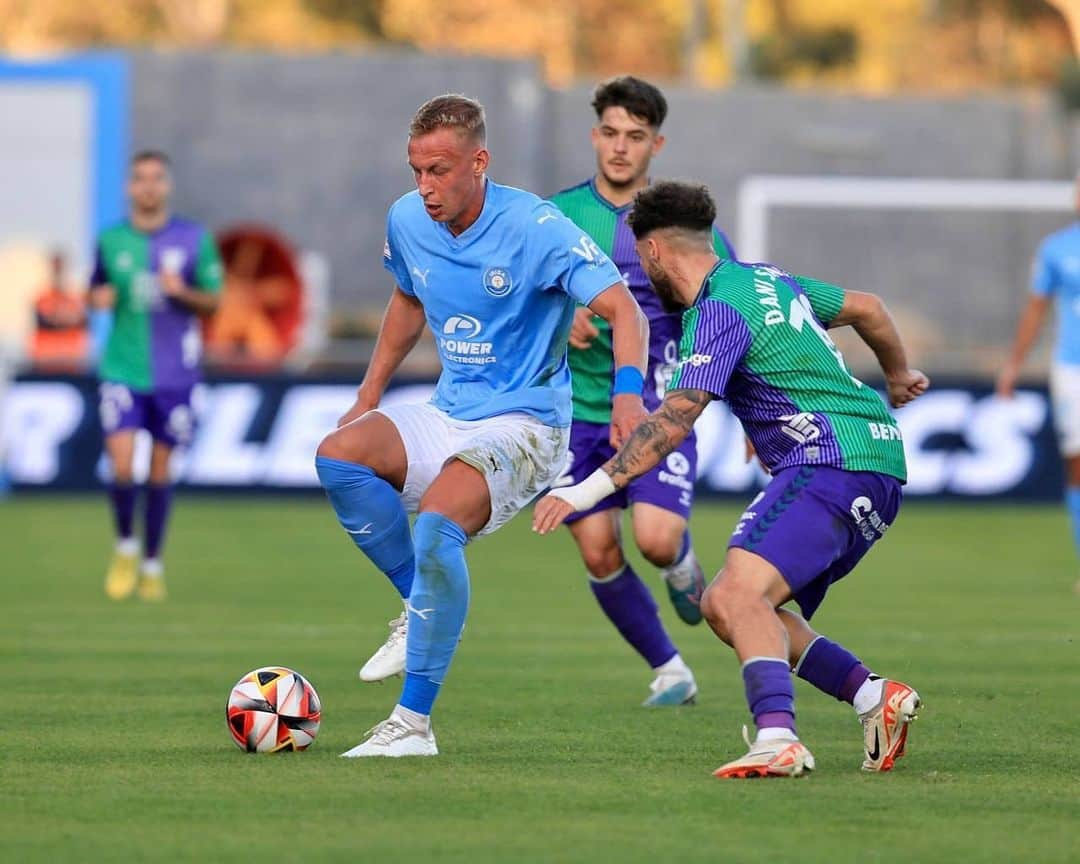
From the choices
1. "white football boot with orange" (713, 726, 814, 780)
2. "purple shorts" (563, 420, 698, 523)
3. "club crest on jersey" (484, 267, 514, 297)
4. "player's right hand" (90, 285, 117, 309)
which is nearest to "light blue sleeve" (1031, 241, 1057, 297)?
"purple shorts" (563, 420, 698, 523)

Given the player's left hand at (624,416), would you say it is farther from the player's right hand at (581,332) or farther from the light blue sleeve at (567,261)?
the player's right hand at (581,332)

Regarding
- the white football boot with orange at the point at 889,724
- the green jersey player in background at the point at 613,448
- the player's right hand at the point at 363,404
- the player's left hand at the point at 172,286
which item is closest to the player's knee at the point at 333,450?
the player's right hand at the point at 363,404

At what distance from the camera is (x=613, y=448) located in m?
8.91

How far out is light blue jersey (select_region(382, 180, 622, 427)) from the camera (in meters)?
7.25

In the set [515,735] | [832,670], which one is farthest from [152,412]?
[832,670]

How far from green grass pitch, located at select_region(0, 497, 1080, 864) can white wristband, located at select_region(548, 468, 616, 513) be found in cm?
86

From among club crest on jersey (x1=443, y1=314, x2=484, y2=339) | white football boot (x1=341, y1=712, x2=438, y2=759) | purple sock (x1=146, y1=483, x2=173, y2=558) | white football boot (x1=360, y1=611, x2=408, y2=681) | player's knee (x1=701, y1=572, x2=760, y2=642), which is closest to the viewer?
player's knee (x1=701, y1=572, x2=760, y2=642)

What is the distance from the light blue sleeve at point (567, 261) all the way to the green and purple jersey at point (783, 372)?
425 mm

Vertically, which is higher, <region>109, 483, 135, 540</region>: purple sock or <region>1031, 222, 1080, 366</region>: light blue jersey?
<region>1031, 222, 1080, 366</region>: light blue jersey

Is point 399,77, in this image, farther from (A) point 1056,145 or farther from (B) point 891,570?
(B) point 891,570

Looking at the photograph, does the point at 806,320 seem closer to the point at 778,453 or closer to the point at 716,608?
the point at 778,453

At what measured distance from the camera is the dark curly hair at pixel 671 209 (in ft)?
22.5

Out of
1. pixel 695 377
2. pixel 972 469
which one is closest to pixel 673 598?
pixel 695 377

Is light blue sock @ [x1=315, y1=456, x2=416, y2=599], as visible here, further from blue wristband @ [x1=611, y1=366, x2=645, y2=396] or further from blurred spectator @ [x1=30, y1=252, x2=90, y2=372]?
blurred spectator @ [x1=30, y1=252, x2=90, y2=372]
